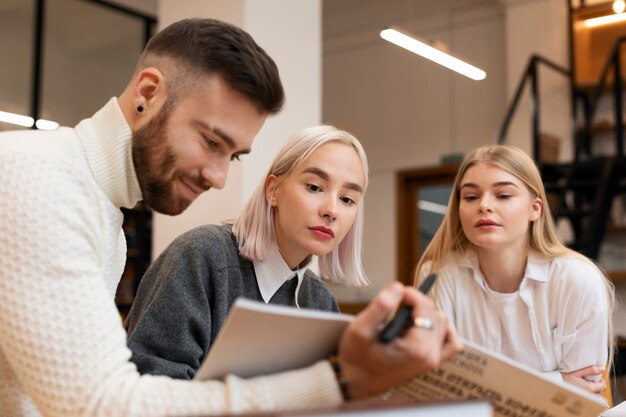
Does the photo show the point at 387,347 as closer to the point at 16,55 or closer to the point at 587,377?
the point at 587,377

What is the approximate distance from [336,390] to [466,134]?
780cm

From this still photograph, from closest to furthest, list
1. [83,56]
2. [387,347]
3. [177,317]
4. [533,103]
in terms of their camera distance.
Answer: [387,347], [177,317], [533,103], [83,56]

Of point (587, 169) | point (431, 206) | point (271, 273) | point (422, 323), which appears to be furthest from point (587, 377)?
point (431, 206)

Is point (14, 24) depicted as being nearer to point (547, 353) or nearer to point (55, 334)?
point (547, 353)

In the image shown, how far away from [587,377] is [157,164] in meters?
1.46

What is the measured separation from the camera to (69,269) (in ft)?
2.84

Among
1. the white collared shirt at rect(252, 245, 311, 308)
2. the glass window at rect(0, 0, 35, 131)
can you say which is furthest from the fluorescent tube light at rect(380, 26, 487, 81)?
the white collared shirt at rect(252, 245, 311, 308)

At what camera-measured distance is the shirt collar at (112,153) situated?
102 centimetres

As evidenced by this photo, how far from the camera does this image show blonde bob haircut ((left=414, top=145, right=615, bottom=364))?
2.34 metres

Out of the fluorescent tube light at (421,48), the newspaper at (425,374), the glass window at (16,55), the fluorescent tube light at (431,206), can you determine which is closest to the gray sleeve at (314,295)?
the newspaper at (425,374)

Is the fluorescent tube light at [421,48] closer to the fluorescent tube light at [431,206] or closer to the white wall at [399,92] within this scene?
the white wall at [399,92]

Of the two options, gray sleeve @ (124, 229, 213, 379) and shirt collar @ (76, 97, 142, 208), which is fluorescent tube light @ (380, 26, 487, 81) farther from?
shirt collar @ (76, 97, 142, 208)

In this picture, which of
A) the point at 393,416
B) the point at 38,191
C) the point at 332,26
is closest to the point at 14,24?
the point at 332,26

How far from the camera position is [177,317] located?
143cm
